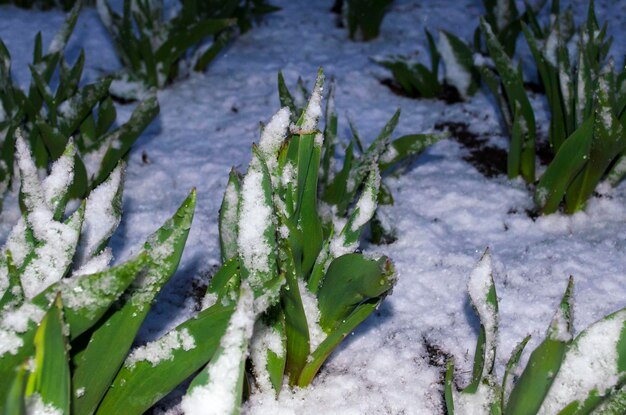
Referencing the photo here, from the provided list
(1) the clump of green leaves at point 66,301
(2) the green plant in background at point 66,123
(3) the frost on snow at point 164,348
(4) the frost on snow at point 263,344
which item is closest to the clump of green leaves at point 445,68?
(2) the green plant in background at point 66,123

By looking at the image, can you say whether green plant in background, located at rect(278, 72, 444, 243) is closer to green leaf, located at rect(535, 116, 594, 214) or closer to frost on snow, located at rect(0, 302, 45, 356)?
green leaf, located at rect(535, 116, 594, 214)

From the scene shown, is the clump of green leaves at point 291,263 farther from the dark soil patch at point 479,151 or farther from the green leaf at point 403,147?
the dark soil patch at point 479,151

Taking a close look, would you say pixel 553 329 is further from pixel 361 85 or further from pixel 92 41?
pixel 92 41

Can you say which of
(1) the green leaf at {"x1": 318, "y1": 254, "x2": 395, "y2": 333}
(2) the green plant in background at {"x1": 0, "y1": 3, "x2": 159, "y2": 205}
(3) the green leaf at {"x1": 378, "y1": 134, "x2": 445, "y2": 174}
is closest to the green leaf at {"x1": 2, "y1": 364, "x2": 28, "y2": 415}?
(1) the green leaf at {"x1": 318, "y1": 254, "x2": 395, "y2": 333}

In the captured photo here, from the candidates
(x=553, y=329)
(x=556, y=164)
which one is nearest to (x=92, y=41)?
(x=556, y=164)

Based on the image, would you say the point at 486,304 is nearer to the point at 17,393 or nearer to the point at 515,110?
the point at 17,393

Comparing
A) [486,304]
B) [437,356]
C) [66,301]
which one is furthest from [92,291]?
[437,356]

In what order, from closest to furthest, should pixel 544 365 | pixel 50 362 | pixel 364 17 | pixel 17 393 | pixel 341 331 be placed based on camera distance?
1. pixel 17 393
2. pixel 50 362
3. pixel 544 365
4. pixel 341 331
5. pixel 364 17
